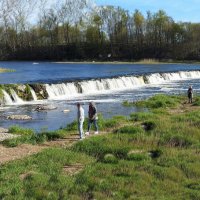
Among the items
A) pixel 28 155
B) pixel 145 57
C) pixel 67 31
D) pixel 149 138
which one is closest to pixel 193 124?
pixel 149 138

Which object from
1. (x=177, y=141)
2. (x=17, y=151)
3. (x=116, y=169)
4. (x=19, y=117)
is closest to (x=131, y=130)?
(x=177, y=141)

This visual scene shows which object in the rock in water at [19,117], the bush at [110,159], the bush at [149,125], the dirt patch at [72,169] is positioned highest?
the bush at [149,125]

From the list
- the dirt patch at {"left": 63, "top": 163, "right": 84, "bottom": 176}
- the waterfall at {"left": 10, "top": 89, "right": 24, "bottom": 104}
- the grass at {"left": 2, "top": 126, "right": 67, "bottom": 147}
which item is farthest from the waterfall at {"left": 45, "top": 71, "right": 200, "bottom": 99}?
the dirt patch at {"left": 63, "top": 163, "right": 84, "bottom": 176}

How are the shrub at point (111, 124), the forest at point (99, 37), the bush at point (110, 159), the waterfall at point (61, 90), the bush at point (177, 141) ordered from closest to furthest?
the bush at point (110, 159) → the bush at point (177, 141) → the shrub at point (111, 124) → the waterfall at point (61, 90) → the forest at point (99, 37)

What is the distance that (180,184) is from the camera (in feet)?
43.7

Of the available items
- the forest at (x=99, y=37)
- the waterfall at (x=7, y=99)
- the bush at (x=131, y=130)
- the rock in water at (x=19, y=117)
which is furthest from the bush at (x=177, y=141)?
the forest at (x=99, y=37)

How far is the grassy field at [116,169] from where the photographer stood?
41.7ft

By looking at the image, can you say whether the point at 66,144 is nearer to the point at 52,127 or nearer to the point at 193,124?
the point at 193,124

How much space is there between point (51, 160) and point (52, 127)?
37.7 feet

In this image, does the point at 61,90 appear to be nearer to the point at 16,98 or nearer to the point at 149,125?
the point at 16,98

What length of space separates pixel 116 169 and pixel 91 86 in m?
37.1

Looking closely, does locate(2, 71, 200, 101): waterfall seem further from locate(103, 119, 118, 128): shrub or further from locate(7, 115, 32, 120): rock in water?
locate(103, 119, 118, 128): shrub

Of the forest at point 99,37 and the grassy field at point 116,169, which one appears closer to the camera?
the grassy field at point 116,169

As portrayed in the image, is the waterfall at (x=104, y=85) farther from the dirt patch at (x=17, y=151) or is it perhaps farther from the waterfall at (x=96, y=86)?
the dirt patch at (x=17, y=151)
